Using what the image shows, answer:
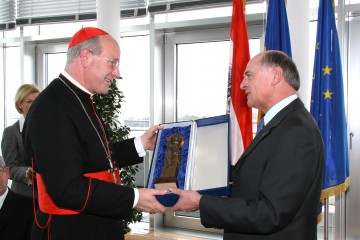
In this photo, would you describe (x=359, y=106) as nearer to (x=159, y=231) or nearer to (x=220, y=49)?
(x=220, y=49)

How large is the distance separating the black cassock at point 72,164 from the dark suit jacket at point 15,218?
64 cm

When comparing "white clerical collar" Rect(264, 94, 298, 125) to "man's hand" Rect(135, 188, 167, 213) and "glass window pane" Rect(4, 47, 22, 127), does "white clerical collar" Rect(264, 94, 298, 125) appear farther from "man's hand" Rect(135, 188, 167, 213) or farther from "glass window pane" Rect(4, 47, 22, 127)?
"glass window pane" Rect(4, 47, 22, 127)

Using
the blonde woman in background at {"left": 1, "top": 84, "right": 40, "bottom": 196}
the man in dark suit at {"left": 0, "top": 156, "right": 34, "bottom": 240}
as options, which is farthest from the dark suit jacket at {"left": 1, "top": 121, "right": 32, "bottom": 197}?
the man in dark suit at {"left": 0, "top": 156, "right": 34, "bottom": 240}

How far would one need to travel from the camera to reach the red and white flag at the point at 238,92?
3392 mm

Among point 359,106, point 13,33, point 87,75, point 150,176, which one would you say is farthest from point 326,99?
point 13,33

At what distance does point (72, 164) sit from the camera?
1719 millimetres

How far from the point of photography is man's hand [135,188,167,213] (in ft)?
6.16

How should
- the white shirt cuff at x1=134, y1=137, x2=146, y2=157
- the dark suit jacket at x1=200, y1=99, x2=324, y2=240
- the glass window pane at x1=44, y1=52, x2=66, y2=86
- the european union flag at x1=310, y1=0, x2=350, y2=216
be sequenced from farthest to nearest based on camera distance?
the glass window pane at x1=44, y1=52, x2=66, y2=86
the european union flag at x1=310, y1=0, x2=350, y2=216
the white shirt cuff at x1=134, y1=137, x2=146, y2=157
the dark suit jacket at x1=200, y1=99, x2=324, y2=240

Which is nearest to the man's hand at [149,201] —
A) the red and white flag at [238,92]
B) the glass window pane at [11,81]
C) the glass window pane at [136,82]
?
the red and white flag at [238,92]

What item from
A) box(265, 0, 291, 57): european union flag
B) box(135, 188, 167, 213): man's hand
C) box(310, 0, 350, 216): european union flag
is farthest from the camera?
box(265, 0, 291, 57): european union flag

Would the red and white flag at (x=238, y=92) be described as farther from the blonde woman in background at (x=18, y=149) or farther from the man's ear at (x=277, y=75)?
the blonde woman in background at (x=18, y=149)

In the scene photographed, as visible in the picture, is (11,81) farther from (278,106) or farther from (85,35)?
(278,106)

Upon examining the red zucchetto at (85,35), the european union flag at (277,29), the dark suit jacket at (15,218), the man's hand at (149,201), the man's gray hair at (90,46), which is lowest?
the dark suit jacket at (15,218)

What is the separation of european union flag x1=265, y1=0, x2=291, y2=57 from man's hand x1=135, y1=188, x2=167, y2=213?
2.03m
